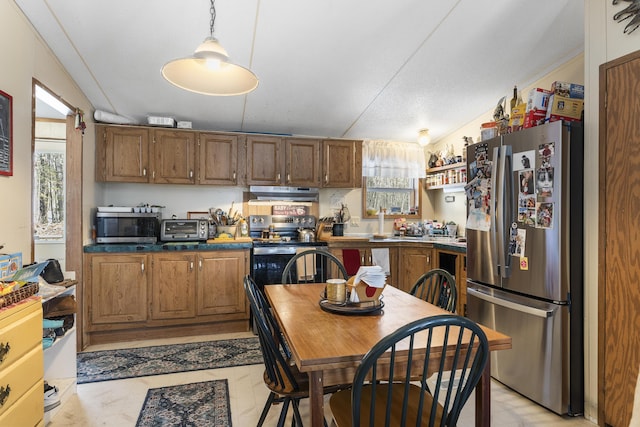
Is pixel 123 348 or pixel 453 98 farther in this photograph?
pixel 453 98

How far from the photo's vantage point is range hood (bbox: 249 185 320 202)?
4.09 metres

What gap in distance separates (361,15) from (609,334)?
248cm

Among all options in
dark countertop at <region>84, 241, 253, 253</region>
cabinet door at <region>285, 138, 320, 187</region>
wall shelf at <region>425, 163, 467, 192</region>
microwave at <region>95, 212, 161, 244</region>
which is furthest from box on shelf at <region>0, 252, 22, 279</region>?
wall shelf at <region>425, 163, 467, 192</region>

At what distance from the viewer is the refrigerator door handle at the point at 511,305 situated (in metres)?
2.22

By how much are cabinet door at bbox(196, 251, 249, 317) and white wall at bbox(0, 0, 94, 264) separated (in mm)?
1468

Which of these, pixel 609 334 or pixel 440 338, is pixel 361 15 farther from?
pixel 609 334

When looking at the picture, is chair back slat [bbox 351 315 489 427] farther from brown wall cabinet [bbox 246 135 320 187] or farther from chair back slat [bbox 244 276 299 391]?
brown wall cabinet [bbox 246 135 320 187]

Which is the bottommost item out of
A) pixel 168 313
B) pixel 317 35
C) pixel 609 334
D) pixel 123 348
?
pixel 123 348

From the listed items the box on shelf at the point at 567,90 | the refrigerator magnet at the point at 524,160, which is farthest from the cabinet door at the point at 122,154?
the box on shelf at the point at 567,90

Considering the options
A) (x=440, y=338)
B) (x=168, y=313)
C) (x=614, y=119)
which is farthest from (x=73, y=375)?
(x=614, y=119)

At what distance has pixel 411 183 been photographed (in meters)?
4.90

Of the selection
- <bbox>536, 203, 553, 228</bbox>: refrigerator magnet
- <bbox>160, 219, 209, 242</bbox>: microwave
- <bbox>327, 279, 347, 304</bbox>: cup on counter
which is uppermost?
<bbox>536, 203, 553, 228</bbox>: refrigerator magnet

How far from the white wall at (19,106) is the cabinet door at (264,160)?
6.13 feet

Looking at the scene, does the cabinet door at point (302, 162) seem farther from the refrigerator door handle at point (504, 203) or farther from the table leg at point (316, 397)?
the table leg at point (316, 397)
